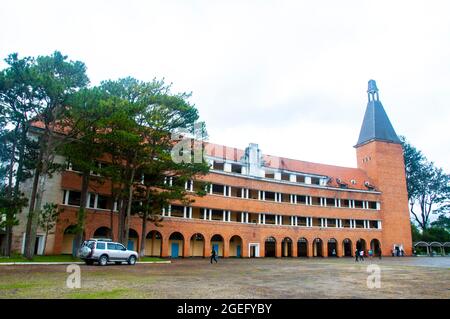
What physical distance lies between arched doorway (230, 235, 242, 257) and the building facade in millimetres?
129

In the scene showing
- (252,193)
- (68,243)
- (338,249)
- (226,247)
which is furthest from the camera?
(338,249)

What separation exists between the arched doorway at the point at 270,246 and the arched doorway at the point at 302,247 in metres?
3.74

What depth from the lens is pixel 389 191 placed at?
5681 centimetres

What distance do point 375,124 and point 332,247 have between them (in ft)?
68.8

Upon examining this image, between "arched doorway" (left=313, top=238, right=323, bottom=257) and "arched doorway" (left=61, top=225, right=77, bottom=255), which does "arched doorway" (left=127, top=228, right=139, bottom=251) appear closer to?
"arched doorway" (left=61, top=225, right=77, bottom=255)

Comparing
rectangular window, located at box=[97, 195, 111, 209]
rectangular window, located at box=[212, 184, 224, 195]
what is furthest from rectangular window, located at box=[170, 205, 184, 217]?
rectangular window, located at box=[97, 195, 111, 209]

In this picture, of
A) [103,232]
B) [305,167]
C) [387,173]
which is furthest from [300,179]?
[103,232]

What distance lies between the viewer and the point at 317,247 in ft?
174

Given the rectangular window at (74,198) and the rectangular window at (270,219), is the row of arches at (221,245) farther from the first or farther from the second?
the rectangular window at (74,198)

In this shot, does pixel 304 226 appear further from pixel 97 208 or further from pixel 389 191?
pixel 97 208

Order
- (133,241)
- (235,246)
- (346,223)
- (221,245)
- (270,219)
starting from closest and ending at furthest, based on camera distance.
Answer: (133,241), (221,245), (235,246), (270,219), (346,223)

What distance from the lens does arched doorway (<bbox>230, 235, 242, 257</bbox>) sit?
155 feet

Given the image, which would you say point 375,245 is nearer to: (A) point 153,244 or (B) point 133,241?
(A) point 153,244

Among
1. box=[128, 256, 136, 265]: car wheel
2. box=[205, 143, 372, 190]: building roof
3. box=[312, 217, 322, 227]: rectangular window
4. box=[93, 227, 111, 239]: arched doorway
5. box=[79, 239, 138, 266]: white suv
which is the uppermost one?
box=[205, 143, 372, 190]: building roof
